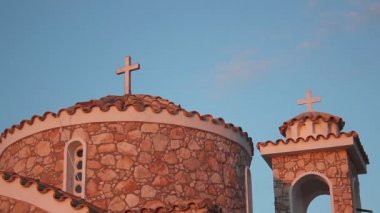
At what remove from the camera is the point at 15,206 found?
1361cm

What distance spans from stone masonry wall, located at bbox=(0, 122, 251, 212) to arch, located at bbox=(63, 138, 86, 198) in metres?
0.11

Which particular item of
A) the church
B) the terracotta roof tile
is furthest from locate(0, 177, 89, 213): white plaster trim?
the terracotta roof tile

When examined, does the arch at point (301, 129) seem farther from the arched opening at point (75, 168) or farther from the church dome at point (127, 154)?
the arched opening at point (75, 168)

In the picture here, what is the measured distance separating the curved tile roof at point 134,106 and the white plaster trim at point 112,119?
2.4 inches

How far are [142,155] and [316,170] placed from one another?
191 inches

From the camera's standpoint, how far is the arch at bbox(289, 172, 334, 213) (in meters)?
18.5

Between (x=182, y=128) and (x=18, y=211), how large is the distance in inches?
176

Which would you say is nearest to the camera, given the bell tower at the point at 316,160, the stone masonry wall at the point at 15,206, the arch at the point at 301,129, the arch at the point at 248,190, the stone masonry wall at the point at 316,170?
the stone masonry wall at the point at 15,206

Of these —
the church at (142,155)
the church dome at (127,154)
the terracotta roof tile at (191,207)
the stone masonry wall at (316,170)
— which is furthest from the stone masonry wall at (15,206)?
the stone masonry wall at (316,170)

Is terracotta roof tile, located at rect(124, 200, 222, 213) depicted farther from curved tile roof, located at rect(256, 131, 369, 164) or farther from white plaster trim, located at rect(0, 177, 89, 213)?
curved tile roof, located at rect(256, 131, 369, 164)

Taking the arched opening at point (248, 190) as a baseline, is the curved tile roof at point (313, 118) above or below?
above

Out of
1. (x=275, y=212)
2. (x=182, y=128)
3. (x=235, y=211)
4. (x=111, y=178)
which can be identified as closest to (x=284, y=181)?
(x=275, y=212)

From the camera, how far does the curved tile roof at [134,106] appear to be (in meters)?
16.3

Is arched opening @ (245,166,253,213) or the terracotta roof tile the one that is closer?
the terracotta roof tile
